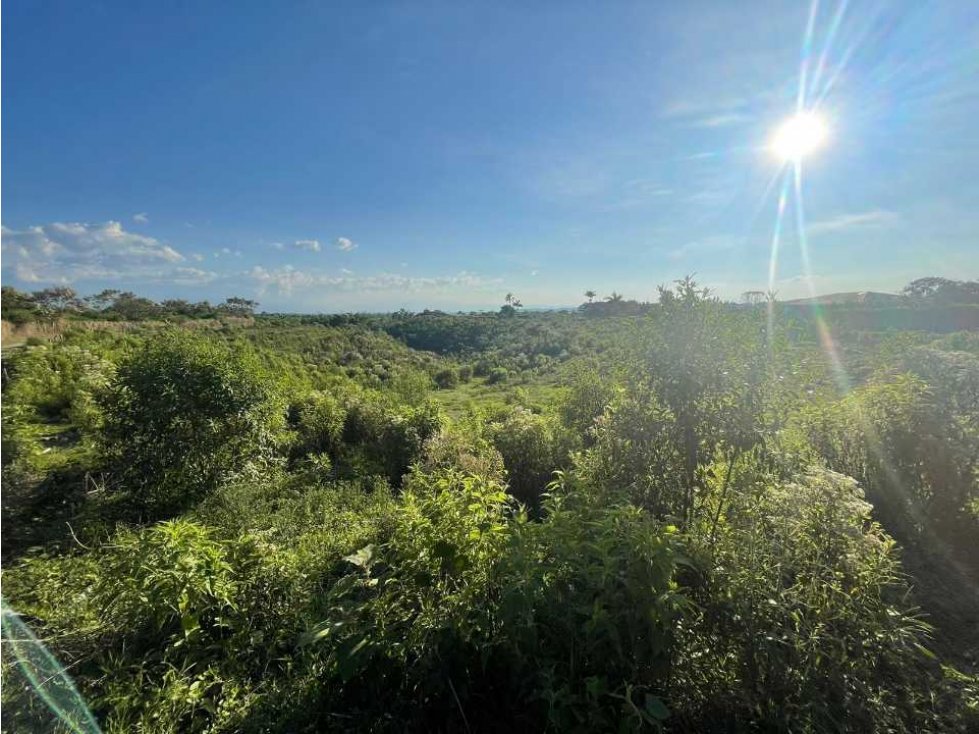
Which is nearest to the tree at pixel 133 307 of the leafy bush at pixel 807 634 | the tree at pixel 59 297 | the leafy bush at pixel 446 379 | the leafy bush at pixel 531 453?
the tree at pixel 59 297

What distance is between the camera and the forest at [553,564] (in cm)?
241

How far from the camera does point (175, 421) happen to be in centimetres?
653

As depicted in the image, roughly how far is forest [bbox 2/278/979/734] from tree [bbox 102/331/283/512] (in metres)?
0.04

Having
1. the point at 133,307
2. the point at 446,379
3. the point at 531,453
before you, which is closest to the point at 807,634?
the point at 531,453

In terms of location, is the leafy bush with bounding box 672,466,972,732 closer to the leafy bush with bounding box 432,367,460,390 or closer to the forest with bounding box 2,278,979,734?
the forest with bounding box 2,278,979,734

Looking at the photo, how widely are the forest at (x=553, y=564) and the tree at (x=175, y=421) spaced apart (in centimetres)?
4

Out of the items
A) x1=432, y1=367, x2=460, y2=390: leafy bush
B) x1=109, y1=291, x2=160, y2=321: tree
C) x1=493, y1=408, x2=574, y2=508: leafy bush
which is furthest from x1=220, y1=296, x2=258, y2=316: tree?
x1=493, y1=408, x2=574, y2=508: leafy bush

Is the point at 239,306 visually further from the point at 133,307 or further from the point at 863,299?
the point at 863,299

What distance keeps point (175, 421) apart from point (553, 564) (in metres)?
6.69

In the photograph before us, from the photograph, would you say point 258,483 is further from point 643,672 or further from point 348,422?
point 643,672

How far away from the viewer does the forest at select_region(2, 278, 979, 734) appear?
7.91 feet

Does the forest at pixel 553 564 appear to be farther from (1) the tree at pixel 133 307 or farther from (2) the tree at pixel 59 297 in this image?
(2) the tree at pixel 59 297

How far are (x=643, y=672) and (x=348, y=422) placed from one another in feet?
32.4

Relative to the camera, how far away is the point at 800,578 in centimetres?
264
